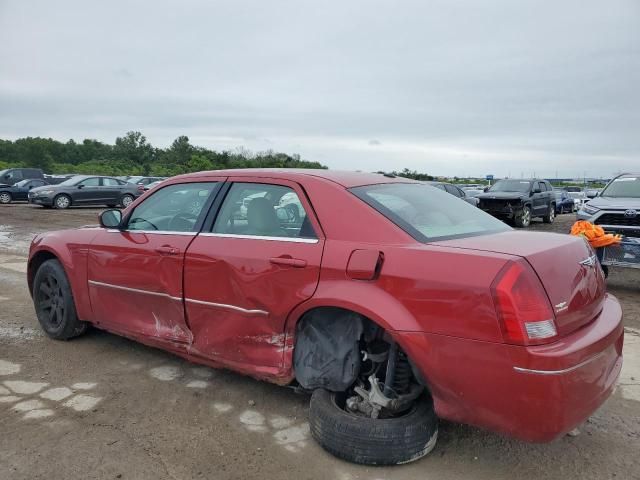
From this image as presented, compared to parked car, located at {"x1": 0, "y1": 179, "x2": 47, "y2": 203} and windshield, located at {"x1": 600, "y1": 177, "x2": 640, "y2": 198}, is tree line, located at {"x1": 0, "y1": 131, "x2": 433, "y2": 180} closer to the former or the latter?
parked car, located at {"x1": 0, "y1": 179, "x2": 47, "y2": 203}

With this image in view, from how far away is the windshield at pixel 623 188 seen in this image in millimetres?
8328

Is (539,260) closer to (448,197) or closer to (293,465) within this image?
(448,197)

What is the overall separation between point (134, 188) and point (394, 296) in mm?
22825

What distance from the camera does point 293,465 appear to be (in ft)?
9.18

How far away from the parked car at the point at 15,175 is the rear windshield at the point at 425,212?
86.7 feet

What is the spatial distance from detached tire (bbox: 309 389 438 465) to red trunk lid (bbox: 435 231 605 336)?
0.88 meters

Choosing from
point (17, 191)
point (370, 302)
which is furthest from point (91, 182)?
point (370, 302)

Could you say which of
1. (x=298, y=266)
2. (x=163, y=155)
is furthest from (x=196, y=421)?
(x=163, y=155)

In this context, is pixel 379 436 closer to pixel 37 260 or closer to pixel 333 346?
pixel 333 346

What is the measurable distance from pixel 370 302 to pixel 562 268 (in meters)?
0.95

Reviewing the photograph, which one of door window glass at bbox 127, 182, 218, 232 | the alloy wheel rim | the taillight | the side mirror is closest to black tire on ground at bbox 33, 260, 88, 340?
the alloy wheel rim

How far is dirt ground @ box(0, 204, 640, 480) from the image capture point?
9.05ft

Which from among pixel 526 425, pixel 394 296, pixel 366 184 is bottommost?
pixel 526 425

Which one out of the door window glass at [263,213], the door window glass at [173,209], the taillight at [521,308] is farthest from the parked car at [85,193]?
the taillight at [521,308]
